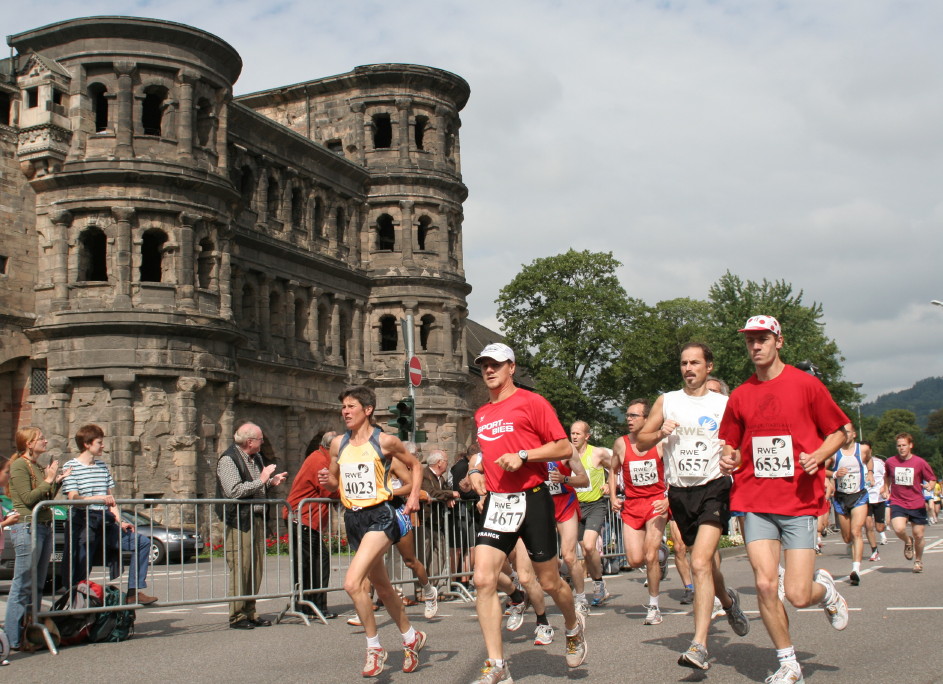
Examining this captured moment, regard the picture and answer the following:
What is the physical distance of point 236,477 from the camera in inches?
436

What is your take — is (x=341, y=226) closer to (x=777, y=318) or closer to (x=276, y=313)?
(x=276, y=313)

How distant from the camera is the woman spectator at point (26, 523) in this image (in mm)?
9047

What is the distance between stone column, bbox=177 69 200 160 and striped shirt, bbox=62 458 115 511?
1952 cm

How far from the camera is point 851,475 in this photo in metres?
14.9

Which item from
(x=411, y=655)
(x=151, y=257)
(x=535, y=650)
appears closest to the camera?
(x=411, y=655)

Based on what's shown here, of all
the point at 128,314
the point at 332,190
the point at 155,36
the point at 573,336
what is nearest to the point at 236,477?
the point at 128,314

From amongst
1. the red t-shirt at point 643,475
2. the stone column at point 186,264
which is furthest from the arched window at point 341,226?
the red t-shirt at point 643,475

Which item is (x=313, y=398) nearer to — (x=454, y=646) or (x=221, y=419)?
(x=221, y=419)

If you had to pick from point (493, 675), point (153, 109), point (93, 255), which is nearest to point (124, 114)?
point (153, 109)

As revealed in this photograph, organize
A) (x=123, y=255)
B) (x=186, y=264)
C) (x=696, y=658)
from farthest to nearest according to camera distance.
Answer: (x=186, y=264), (x=123, y=255), (x=696, y=658)

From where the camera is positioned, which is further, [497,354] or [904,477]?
[904,477]

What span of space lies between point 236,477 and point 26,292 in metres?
18.8

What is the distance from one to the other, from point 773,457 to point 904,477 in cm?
971

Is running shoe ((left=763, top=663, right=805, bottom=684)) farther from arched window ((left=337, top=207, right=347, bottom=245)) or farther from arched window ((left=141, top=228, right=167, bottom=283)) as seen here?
arched window ((left=337, top=207, right=347, bottom=245))
